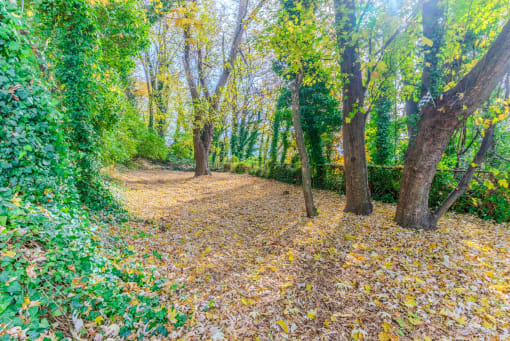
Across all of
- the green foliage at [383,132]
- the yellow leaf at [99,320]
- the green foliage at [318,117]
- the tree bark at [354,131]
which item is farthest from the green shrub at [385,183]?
the yellow leaf at [99,320]

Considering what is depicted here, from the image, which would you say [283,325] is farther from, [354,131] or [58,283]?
[354,131]

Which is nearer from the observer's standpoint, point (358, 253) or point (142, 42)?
point (358, 253)

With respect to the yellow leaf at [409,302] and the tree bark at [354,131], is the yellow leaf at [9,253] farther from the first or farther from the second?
the tree bark at [354,131]

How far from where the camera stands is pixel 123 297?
2.40m

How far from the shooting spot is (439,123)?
3.73m

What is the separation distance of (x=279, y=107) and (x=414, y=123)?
5628mm

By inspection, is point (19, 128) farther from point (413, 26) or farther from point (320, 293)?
point (413, 26)

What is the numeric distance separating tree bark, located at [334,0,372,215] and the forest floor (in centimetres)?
43

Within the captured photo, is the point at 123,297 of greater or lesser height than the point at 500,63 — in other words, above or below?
below

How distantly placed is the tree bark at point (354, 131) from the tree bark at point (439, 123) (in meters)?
0.82

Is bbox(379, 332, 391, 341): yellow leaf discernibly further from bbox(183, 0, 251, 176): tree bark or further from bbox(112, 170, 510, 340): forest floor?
bbox(183, 0, 251, 176): tree bark

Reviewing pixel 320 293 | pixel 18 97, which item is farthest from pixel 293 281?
pixel 18 97

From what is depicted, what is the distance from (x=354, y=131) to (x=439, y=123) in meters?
1.52

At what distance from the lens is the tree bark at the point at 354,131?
A: 4.81m
